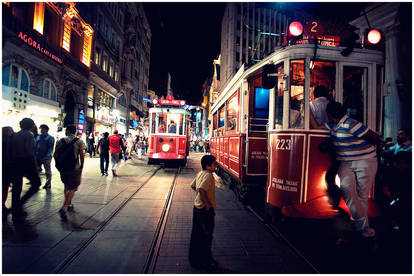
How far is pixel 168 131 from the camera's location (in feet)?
39.6

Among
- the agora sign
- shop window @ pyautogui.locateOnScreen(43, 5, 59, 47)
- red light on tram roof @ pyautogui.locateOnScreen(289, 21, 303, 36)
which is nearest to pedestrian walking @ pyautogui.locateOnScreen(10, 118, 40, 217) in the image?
red light on tram roof @ pyautogui.locateOnScreen(289, 21, 303, 36)

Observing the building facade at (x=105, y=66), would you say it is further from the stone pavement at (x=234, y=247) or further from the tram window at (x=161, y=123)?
the stone pavement at (x=234, y=247)

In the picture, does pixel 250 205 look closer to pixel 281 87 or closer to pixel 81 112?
pixel 281 87

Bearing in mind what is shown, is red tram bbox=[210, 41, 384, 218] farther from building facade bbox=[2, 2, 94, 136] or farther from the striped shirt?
building facade bbox=[2, 2, 94, 136]

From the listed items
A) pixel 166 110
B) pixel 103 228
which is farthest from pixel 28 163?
pixel 166 110

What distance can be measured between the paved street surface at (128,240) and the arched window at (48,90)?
9700mm

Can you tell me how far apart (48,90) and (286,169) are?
14890 mm

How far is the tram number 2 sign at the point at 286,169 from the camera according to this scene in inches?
139

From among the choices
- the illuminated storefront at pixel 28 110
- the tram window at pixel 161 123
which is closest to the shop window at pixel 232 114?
the tram window at pixel 161 123

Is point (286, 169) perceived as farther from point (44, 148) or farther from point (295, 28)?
point (44, 148)

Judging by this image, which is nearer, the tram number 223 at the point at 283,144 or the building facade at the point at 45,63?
the tram number 223 at the point at 283,144

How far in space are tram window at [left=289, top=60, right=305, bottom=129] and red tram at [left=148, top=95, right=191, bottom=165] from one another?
8.50 m

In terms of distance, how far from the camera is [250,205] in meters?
5.21

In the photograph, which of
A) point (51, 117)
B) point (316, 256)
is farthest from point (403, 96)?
point (51, 117)
